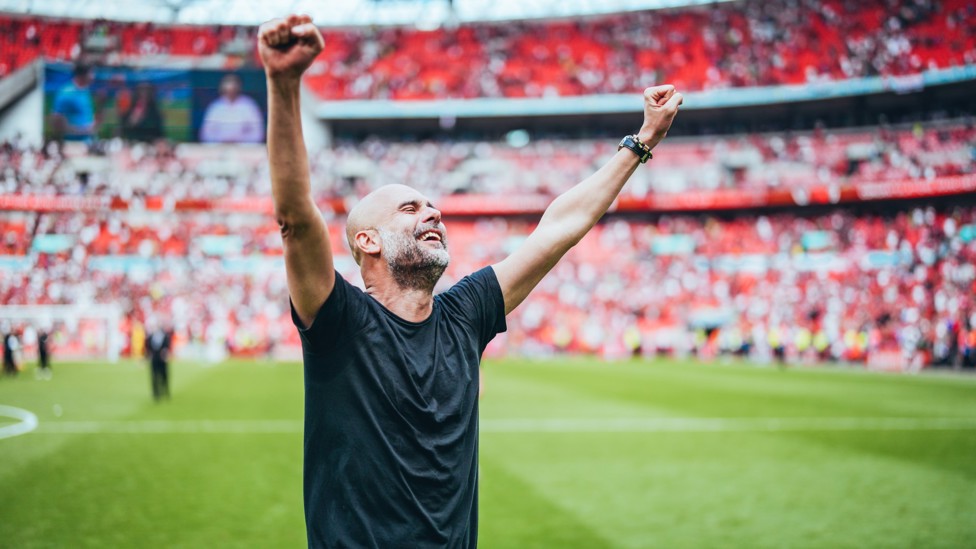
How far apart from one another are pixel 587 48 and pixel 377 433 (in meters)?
54.6

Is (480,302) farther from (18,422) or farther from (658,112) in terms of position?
(18,422)

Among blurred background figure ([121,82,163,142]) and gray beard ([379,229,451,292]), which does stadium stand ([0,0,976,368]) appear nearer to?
blurred background figure ([121,82,163,142])

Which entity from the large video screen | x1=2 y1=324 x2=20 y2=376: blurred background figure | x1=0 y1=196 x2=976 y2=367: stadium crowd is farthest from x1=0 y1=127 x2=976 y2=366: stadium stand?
x1=2 y1=324 x2=20 y2=376: blurred background figure

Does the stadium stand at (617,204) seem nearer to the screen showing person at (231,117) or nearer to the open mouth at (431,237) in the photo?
the screen showing person at (231,117)

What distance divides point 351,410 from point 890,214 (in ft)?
146

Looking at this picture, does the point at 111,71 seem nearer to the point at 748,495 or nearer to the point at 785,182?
the point at 785,182

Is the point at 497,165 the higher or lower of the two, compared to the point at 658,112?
higher

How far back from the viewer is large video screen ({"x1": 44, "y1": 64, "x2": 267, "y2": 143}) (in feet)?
127

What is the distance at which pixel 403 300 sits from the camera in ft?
8.37

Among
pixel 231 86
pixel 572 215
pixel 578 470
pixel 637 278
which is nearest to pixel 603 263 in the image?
pixel 637 278

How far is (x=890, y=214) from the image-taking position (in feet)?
133

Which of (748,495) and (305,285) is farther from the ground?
(305,285)

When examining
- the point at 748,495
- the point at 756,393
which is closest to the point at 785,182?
the point at 756,393

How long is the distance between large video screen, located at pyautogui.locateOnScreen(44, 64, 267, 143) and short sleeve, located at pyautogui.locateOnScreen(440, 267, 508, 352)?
1597 inches
